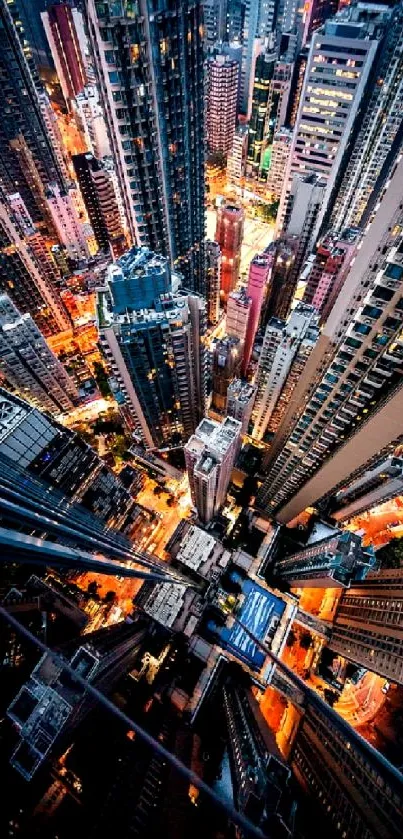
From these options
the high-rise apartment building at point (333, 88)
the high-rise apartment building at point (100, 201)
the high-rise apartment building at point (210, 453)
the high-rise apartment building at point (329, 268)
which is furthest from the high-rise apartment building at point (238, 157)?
the high-rise apartment building at point (210, 453)

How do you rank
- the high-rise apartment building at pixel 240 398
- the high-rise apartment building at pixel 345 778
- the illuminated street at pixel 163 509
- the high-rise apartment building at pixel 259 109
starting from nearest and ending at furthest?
the high-rise apartment building at pixel 345 778 < the high-rise apartment building at pixel 240 398 < the illuminated street at pixel 163 509 < the high-rise apartment building at pixel 259 109

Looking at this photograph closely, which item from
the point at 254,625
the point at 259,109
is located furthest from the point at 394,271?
the point at 259,109

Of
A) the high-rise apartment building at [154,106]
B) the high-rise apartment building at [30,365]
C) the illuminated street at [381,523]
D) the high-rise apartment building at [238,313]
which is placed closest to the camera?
the high-rise apartment building at [154,106]

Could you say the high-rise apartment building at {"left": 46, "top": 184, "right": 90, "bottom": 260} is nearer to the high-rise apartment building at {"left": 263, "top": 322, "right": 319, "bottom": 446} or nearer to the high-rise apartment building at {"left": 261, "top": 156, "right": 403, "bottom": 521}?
the high-rise apartment building at {"left": 263, "top": 322, "right": 319, "bottom": 446}

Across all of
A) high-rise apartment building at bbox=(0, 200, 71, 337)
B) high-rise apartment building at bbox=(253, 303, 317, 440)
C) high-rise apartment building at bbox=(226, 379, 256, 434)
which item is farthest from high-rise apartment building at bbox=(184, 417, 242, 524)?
high-rise apartment building at bbox=(0, 200, 71, 337)

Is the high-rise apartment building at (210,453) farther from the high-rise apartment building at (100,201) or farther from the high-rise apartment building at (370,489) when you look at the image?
the high-rise apartment building at (100,201)

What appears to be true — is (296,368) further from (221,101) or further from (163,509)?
(221,101)
